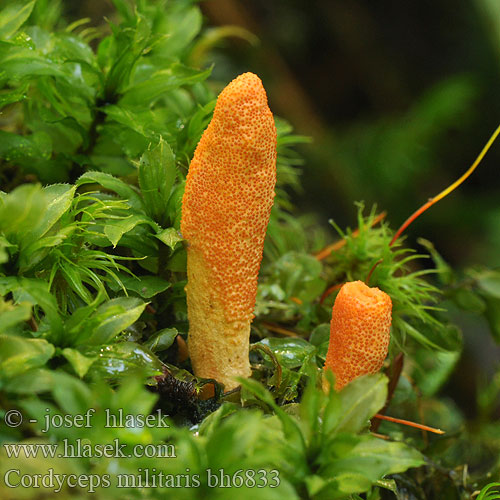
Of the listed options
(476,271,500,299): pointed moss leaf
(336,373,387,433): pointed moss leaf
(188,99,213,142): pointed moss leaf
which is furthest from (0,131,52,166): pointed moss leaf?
(476,271,500,299): pointed moss leaf

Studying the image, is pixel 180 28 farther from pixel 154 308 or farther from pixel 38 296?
pixel 38 296

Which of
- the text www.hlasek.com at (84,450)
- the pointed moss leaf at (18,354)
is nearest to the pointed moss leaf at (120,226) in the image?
the pointed moss leaf at (18,354)

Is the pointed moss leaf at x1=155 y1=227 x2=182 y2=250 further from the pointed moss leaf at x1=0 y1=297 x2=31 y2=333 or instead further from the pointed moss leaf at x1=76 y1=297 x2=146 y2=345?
the pointed moss leaf at x1=0 y1=297 x2=31 y2=333

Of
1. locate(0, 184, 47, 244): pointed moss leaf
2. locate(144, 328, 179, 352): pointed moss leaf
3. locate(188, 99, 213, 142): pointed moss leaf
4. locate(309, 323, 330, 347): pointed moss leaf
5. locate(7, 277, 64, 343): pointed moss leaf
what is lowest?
locate(309, 323, 330, 347): pointed moss leaf

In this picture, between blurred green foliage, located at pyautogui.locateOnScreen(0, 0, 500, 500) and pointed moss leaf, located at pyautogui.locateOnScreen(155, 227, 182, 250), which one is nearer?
blurred green foliage, located at pyautogui.locateOnScreen(0, 0, 500, 500)

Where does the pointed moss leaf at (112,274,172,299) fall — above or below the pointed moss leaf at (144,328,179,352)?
above

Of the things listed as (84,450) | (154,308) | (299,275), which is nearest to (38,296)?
(84,450)

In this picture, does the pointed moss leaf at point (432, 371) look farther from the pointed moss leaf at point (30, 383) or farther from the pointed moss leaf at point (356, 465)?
the pointed moss leaf at point (30, 383)

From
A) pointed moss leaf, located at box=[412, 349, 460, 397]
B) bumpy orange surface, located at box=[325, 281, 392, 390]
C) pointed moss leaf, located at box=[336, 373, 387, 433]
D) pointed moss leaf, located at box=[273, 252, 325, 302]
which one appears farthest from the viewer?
pointed moss leaf, located at box=[412, 349, 460, 397]
